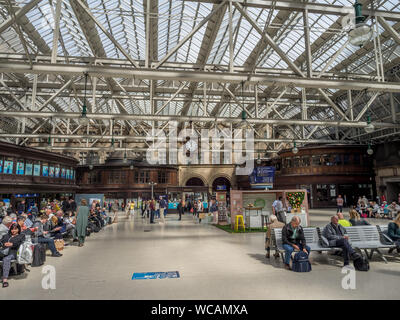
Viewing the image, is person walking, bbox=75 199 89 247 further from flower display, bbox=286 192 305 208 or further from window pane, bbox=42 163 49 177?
window pane, bbox=42 163 49 177

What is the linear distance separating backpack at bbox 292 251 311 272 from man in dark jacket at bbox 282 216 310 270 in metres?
0.18

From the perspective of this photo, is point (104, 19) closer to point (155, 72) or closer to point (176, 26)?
point (176, 26)

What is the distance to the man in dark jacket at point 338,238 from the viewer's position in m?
6.39

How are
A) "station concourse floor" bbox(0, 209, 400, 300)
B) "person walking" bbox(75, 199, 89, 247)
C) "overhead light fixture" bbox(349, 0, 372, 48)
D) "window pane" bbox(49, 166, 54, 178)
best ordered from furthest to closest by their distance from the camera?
1. "window pane" bbox(49, 166, 54, 178)
2. "person walking" bbox(75, 199, 89, 247)
3. "overhead light fixture" bbox(349, 0, 372, 48)
4. "station concourse floor" bbox(0, 209, 400, 300)

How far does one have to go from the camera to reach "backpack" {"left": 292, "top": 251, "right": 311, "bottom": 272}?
604cm

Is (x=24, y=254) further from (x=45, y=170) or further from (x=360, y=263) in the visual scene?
(x=45, y=170)

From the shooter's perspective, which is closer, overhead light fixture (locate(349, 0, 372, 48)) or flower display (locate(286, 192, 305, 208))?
overhead light fixture (locate(349, 0, 372, 48))

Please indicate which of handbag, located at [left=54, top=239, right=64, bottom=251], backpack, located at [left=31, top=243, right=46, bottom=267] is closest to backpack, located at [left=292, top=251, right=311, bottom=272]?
backpack, located at [left=31, top=243, right=46, bottom=267]

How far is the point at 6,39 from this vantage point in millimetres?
16219

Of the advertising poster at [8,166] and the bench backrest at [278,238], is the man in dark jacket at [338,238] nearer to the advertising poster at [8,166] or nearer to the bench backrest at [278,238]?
the bench backrest at [278,238]

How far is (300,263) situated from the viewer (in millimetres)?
6043

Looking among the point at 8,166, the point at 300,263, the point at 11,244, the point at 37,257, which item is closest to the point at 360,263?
the point at 300,263

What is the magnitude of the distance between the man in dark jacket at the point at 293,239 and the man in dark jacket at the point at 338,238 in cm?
85

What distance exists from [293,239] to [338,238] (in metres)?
1.29
